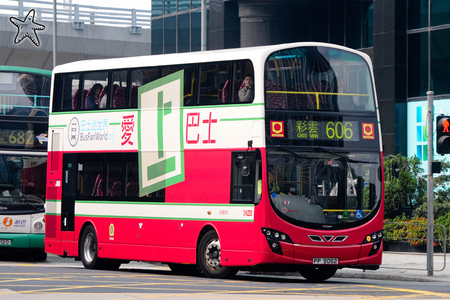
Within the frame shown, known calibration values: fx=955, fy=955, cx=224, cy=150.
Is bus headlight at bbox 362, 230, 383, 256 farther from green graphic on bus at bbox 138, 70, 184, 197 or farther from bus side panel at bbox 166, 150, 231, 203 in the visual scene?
green graphic on bus at bbox 138, 70, 184, 197

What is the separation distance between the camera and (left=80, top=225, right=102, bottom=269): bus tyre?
20.4m

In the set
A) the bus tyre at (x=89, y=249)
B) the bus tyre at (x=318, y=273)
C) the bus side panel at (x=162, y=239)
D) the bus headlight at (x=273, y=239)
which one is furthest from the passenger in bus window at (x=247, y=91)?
the bus tyre at (x=89, y=249)

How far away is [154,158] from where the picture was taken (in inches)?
740

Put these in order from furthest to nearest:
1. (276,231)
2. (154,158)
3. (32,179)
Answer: (32,179) → (154,158) → (276,231)

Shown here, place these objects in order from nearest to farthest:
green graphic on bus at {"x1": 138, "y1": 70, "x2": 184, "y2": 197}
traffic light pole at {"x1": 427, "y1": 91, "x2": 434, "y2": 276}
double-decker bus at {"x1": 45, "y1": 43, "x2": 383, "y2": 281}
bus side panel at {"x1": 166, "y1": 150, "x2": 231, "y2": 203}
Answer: double-decker bus at {"x1": 45, "y1": 43, "x2": 383, "y2": 281} < bus side panel at {"x1": 166, "y1": 150, "x2": 231, "y2": 203} < green graphic on bus at {"x1": 138, "y1": 70, "x2": 184, "y2": 197} < traffic light pole at {"x1": 427, "y1": 91, "x2": 434, "y2": 276}

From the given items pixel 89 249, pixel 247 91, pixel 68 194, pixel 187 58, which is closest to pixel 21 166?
pixel 68 194

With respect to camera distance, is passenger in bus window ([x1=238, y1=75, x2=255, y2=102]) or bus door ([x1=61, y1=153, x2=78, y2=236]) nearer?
passenger in bus window ([x1=238, y1=75, x2=255, y2=102])

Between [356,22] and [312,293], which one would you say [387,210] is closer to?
[356,22]

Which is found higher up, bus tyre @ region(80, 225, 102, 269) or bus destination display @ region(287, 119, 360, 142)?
bus destination display @ region(287, 119, 360, 142)

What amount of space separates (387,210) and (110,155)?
11352mm

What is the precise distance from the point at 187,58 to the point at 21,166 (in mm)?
6911

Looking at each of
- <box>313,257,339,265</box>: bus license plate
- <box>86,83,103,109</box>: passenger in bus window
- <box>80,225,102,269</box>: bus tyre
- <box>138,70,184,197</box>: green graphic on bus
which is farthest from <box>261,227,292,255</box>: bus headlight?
<box>86,83,103,109</box>: passenger in bus window

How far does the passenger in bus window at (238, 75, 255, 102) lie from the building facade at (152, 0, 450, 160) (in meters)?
16.5

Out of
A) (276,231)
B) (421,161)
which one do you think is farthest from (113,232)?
(421,161)
